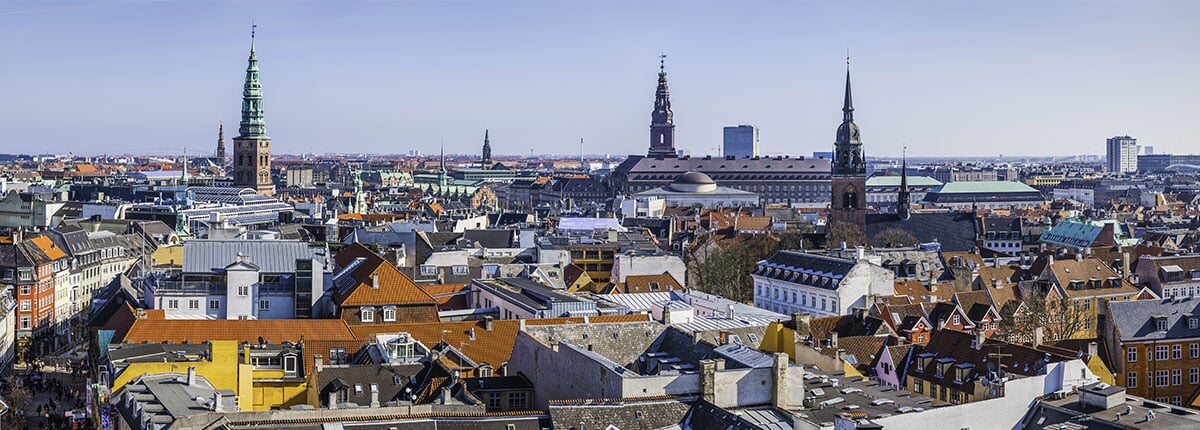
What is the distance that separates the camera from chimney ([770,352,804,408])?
39219 mm

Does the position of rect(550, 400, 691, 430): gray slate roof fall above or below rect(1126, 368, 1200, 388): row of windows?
above

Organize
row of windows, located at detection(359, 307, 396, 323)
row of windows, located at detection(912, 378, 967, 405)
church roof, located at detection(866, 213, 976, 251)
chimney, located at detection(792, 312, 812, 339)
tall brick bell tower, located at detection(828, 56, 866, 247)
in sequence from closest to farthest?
row of windows, located at detection(912, 378, 967, 405)
chimney, located at detection(792, 312, 812, 339)
row of windows, located at detection(359, 307, 396, 323)
church roof, located at detection(866, 213, 976, 251)
tall brick bell tower, located at detection(828, 56, 866, 247)

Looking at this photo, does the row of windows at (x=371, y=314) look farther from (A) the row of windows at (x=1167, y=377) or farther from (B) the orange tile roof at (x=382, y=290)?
(A) the row of windows at (x=1167, y=377)

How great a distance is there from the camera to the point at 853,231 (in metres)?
125

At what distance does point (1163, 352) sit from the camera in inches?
2317

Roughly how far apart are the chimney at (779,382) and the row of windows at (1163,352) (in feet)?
79.1

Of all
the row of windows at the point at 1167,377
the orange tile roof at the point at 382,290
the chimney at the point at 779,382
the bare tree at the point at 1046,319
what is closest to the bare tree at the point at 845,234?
the bare tree at the point at 1046,319

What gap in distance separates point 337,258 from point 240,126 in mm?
98904

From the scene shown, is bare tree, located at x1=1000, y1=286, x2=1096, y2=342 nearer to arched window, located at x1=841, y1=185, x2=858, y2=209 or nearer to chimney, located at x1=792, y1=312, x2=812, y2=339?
chimney, located at x1=792, y1=312, x2=812, y2=339

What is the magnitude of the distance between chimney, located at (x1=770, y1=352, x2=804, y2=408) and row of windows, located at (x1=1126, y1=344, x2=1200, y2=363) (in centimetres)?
2412

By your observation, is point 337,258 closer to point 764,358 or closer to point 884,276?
point 884,276

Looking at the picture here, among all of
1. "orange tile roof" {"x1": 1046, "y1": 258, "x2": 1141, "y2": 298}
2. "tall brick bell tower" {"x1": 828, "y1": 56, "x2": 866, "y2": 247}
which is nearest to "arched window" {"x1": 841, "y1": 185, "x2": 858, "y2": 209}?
"tall brick bell tower" {"x1": 828, "y1": 56, "x2": 866, "y2": 247}

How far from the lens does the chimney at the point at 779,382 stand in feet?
129

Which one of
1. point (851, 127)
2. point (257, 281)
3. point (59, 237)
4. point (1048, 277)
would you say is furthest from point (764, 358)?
point (851, 127)
